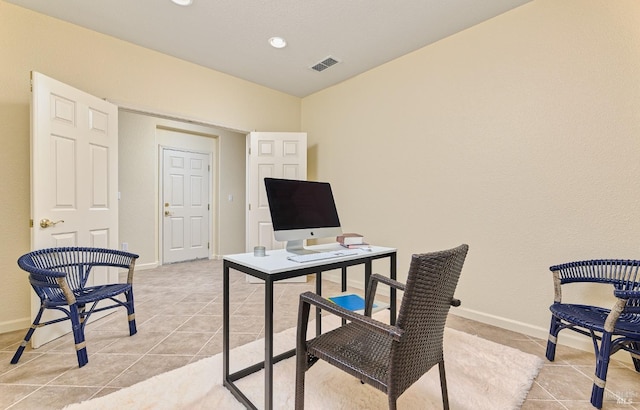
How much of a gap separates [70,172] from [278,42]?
2.29m

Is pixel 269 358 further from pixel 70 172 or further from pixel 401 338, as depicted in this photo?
pixel 70 172

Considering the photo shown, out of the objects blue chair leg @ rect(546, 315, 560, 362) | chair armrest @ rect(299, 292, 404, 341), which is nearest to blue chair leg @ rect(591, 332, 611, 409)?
blue chair leg @ rect(546, 315, 560, 362)

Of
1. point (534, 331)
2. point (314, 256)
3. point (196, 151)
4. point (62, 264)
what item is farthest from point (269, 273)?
point (196, 151)

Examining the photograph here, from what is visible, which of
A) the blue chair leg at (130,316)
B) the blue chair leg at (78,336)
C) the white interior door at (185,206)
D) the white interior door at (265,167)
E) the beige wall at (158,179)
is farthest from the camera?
the white interior door at (185,206)

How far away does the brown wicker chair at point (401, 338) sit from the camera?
1.02 metres

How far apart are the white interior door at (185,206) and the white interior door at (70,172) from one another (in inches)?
91.0

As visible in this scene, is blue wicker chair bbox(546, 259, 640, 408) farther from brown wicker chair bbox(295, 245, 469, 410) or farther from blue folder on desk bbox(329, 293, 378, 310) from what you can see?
blue folder on desk bbox(329, 293, 378, 310)

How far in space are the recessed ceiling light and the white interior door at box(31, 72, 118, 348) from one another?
1.73 meters

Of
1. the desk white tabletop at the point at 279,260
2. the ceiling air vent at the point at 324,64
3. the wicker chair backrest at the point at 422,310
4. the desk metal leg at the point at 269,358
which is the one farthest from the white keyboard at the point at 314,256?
the ceiling air vent at the point at 324,64

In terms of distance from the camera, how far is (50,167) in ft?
7.23

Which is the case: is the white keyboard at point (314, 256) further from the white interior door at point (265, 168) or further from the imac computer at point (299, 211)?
the white interior door at point (265, 168)

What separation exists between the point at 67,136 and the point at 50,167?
12.1 inches

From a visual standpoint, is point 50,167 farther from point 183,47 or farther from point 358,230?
point 358,230

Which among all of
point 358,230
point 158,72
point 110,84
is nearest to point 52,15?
point 110,84
